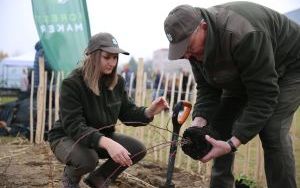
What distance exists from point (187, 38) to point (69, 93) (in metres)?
1.08

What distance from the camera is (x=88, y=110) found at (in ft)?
10.0

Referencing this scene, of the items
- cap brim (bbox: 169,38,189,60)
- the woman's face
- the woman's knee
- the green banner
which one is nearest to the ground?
the woman's knee

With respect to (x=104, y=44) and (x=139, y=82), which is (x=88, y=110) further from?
(x=139, y=82)

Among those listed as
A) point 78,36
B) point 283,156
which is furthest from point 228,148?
point 78,36

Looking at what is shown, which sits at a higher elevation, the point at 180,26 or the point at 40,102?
the point at 180,26

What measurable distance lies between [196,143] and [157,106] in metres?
0.72

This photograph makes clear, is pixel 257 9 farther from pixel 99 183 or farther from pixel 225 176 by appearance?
pixel 99 183

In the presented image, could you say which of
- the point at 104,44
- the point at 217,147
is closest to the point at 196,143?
the point at 217,147

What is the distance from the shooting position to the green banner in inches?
232

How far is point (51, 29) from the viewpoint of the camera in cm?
596

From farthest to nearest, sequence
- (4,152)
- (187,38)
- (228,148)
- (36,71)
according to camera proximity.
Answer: (36,71) → (4,152) → (228,148) → (187,38)

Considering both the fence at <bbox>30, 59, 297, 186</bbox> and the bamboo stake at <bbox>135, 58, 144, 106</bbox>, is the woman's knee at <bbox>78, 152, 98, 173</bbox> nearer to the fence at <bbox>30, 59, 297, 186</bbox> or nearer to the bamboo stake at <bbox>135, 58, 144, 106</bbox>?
the fence at <bbox>30, 59, 297, 186</bbox>

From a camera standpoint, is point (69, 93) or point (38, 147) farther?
point (38, 147)

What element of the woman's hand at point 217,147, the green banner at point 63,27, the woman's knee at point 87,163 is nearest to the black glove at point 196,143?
the woman's hand at point 217,147
